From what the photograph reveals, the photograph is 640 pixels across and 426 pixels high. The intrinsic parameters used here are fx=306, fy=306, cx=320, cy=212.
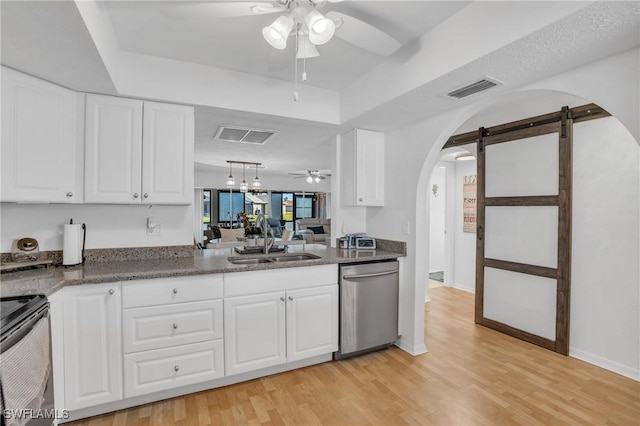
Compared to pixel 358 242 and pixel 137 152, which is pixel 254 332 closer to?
pixel 358 242

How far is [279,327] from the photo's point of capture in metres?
2.44

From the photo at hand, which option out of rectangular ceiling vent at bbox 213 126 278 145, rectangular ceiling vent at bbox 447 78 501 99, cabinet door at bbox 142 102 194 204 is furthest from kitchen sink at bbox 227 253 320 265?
rectangular ceiling vent at bbox 447 78 501 99

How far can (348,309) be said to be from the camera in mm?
2697

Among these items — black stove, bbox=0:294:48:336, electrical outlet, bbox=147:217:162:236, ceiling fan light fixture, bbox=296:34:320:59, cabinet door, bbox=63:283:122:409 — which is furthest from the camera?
electrical outlet, bbox=147:217:162:236

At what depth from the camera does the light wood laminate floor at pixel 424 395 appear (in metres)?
1.96

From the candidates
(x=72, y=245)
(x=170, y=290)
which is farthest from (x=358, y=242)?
(x=72, y=245)

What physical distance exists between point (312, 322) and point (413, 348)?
3.40 feet

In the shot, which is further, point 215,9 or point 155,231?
point 155,231

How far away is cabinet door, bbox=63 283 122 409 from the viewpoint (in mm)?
1857

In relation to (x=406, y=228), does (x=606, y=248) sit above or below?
below

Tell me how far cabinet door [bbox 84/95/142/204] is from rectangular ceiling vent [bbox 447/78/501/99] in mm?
2383

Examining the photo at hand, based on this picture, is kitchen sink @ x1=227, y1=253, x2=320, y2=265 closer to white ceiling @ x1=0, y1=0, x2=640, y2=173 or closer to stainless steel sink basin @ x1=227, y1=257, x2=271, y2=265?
stainless steel sink basin @ x1=227, y1=257, x2=271, y2=265

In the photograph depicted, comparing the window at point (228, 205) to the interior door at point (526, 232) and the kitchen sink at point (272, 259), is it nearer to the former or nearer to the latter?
the kitchen sink at point (272, 259)

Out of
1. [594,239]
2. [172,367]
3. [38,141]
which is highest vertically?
[38,141]
